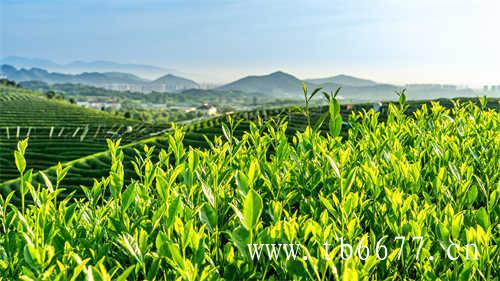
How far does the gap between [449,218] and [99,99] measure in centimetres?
19353

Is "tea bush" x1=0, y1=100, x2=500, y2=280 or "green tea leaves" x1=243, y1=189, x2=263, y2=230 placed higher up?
"green tea leaves" x1=243, y1=189, x2=263, y2=230

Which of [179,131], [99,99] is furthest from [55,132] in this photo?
[99,99]

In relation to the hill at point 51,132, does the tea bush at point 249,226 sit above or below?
above

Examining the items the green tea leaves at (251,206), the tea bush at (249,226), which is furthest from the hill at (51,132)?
the green tea leaves at (251,206)

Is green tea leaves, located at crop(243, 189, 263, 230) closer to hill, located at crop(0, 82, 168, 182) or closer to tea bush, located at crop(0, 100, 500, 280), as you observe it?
tea bush, located at crop(0, 100, 500, 280)

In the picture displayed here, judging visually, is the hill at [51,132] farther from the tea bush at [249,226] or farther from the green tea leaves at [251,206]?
the green tea leaves at [251,206]

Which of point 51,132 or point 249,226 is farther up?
point 249,226

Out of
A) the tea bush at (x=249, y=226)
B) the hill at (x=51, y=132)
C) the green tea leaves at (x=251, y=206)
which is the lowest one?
the hill at (x=51, y=132)

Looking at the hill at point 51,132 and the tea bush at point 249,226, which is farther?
the hill at point 51,132

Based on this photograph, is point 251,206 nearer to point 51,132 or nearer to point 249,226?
point 249,226

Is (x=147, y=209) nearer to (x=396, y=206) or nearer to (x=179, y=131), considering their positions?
(x=179, y=131)

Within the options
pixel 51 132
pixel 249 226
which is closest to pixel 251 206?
pixel 249 226

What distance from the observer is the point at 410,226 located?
4.45ft

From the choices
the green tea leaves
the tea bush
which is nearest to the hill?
the tea bush
